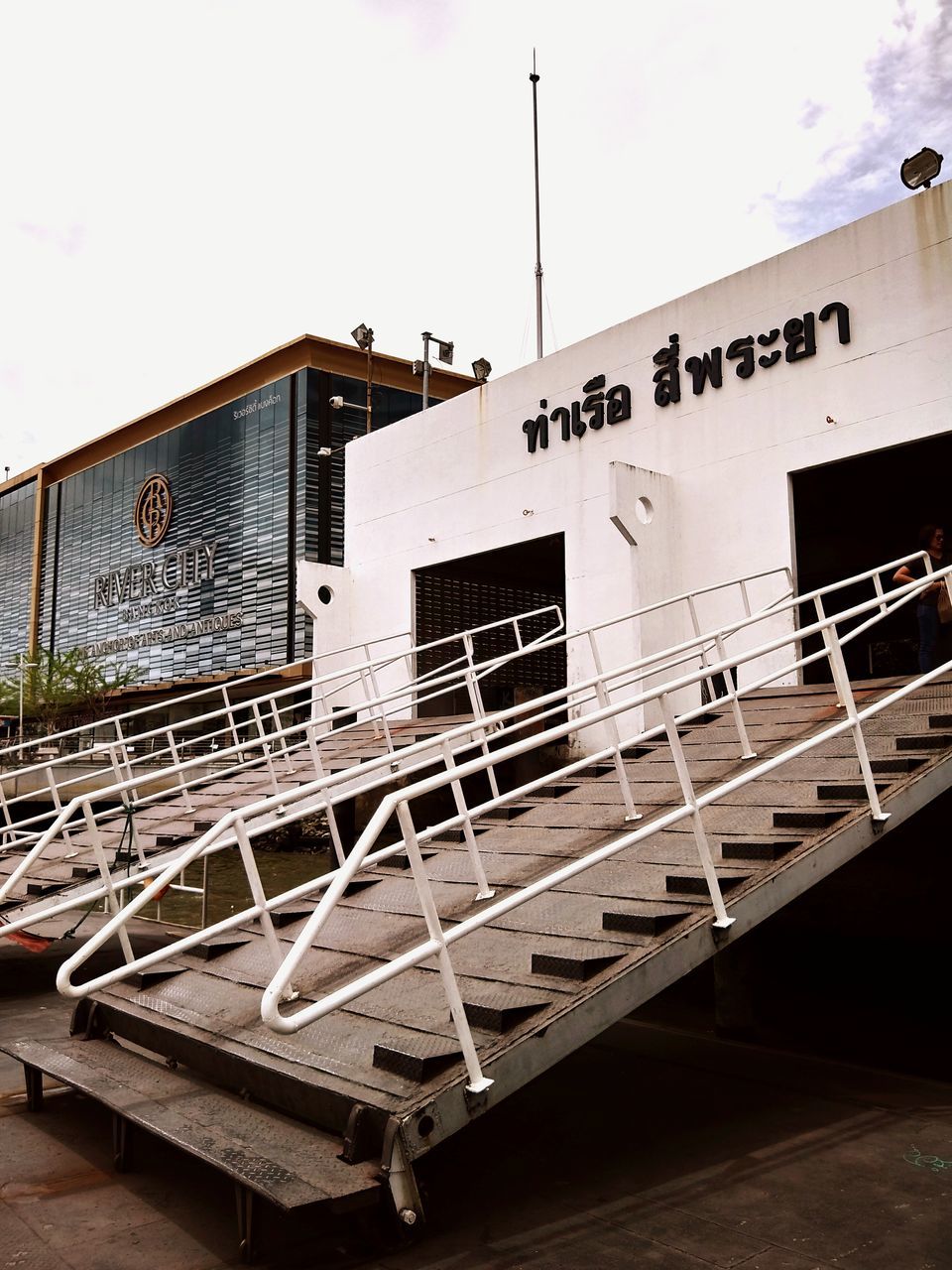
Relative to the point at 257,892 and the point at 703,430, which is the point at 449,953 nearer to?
the point at 257,892

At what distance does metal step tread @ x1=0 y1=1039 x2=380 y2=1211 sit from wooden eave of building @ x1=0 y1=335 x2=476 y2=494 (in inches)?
1298

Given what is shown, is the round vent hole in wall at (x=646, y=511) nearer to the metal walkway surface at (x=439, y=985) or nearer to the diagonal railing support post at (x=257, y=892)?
the metal walkway surface at (x=439, y=985)

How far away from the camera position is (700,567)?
1135cm

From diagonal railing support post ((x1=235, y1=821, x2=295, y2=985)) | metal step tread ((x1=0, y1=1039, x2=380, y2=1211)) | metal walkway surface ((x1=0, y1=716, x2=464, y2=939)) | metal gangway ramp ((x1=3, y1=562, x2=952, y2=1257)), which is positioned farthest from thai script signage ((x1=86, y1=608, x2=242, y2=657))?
diagonal railing support post ((x1=235, y1=821, x2=295, y2=985))

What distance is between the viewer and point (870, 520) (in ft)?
52.0

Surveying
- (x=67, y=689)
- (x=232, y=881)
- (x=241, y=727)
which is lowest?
(x=232, y=881)

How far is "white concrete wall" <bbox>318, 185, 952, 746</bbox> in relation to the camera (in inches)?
386

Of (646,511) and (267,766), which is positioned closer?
(267,766)

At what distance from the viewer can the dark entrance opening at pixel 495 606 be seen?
15.0 meters

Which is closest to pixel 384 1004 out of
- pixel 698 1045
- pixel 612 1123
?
pixel 612 1123

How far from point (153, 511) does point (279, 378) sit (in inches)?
357

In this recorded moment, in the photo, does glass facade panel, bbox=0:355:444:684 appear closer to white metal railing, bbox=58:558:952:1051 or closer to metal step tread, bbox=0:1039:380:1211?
white metal railing, bbox=58:558:952:1051

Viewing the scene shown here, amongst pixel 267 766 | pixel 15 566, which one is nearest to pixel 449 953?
pixel 267 766

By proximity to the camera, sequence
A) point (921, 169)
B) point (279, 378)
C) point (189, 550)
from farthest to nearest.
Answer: point (189, 550)
point (279, 378)
point (921, 169)
